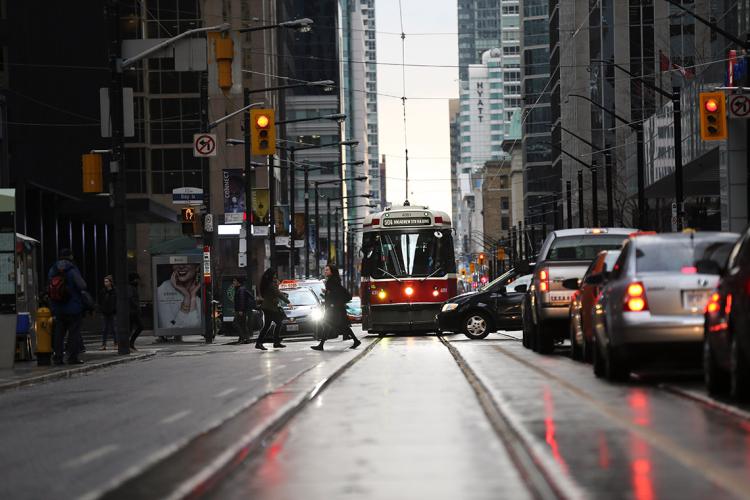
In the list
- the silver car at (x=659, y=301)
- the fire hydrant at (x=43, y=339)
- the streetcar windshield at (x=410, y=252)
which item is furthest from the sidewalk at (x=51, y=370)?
the streetcar windshield at (x=410, y=252)

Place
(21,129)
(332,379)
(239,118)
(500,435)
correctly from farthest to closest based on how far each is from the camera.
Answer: (239,118) → (21,129) → (332,379) → (500,435)

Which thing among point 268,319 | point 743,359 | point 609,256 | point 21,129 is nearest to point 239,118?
point 21,129

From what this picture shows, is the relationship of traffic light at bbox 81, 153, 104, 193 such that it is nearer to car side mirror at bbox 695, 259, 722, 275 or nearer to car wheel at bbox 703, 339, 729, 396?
car side mirror at bbox 695, 259, 722, 275

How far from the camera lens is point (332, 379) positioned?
20.0 metres

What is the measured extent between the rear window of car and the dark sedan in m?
10.2

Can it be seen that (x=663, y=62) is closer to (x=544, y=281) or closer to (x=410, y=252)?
(x=410, y=252)

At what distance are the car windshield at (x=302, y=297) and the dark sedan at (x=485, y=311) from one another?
707 centimetres

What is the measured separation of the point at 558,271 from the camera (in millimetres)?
25484

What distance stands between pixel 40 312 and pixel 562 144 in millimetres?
93422

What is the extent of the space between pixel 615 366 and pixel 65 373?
10.2m

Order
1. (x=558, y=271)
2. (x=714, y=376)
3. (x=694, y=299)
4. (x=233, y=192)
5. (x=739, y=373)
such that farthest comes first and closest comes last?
(x=233, y=192) → (x=558, y=271) → (x=694, y=299) → (x=714, y=376) → (x=739, y=373)

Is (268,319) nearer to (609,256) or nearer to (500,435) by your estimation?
(609,256)

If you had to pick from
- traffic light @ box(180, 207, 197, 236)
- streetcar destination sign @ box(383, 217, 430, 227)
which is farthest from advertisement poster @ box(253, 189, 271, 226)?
streetcar destination sign @ box(383, 217, 430, 227)

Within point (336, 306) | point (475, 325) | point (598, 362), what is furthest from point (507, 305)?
point (598, 362)
